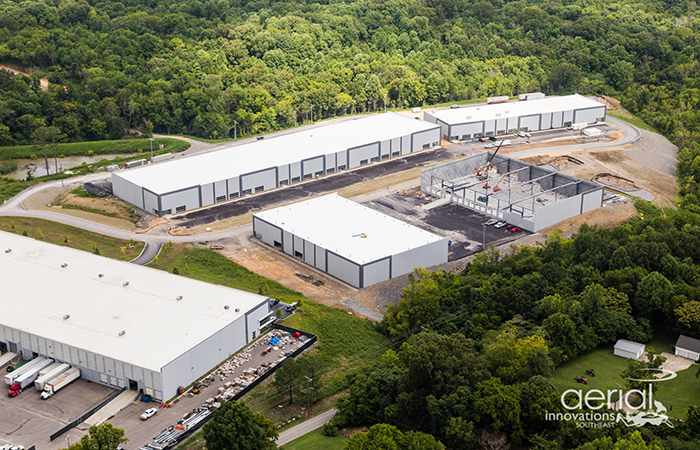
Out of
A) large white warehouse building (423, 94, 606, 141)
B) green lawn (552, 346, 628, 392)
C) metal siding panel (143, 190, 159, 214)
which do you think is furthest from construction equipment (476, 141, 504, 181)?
green lawn (552, 346, 628, 392)

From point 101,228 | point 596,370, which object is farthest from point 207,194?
point 596,370

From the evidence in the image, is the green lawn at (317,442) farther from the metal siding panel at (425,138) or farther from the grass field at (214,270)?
the metal siding panel at (425,138)

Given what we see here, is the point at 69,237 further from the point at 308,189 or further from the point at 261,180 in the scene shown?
the point at 308,189

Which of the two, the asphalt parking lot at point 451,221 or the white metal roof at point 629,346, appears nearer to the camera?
the white metal roof at point 629,346

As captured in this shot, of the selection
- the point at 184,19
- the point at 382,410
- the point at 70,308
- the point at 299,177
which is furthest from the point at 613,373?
the point at 184,19

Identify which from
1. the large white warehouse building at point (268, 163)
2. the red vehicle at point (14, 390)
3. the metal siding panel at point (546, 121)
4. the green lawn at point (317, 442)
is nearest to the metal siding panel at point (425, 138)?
the large white warehouse building at point (268, 163)

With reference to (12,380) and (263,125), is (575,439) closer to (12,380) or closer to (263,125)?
(12,380)
